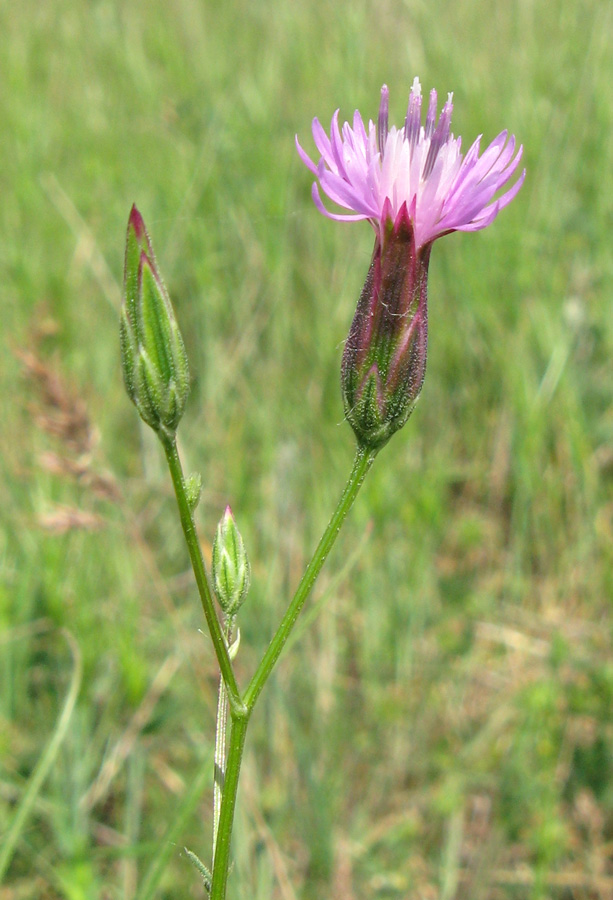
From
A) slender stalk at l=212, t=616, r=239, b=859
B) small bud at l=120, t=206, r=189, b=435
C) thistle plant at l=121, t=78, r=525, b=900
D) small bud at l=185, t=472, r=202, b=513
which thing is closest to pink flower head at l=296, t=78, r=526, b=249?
thistle plant at l=121, t=78, r=525, b=900

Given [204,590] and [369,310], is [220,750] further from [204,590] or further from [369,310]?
[369,310]

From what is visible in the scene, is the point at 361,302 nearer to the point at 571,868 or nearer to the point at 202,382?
the point at 571,868

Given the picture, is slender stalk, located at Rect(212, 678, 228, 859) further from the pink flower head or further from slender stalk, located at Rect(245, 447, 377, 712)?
the pink flower head

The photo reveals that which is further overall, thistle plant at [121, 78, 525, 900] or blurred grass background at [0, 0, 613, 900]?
blurred grass background at [0, 0, 613, 900]

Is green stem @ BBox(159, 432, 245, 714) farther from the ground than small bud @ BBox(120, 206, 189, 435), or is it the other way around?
small bud @ BBox(120, 206, 189, 435)

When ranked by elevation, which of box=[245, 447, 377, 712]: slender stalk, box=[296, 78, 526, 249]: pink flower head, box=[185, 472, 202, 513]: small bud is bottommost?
box=[245, 447, 377, 712]: slender stalk

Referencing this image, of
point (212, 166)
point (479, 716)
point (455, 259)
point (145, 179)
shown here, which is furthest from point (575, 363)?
point (145, 179)
